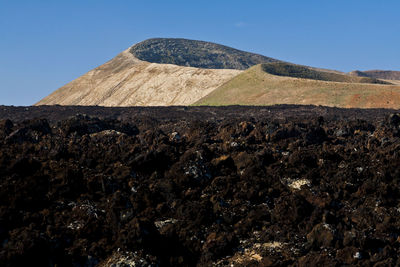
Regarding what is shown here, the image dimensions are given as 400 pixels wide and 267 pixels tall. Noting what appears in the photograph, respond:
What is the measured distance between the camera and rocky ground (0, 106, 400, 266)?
21141mm

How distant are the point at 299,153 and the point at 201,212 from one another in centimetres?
1109

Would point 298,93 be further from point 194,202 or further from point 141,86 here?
point 194,202

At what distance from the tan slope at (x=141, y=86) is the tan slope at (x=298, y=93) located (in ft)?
34.8

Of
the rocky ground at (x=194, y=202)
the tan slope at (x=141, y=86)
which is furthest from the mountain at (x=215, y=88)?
the rocky ground at (x=194, y=202)

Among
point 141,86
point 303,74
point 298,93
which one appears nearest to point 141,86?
point 141,86

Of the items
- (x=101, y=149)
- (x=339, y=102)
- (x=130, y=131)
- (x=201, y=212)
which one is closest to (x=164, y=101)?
(x=339, y=102)

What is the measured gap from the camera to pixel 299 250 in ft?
70.8

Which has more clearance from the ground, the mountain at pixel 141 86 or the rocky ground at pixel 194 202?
the mountain at pixel 141 86

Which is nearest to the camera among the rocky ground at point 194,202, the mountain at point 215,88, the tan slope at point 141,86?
the rocky ground at point 194,202

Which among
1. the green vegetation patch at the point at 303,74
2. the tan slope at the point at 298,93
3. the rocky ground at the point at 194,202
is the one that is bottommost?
the rocky ground at the point at 194,202

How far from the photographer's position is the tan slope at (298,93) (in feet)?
328

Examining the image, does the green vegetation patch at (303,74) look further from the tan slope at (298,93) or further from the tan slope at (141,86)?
the tan slope at (298,93)

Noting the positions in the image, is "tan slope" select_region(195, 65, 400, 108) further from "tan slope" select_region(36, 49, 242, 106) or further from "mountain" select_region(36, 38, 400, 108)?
"tan slope" select_region(36, 49, 242, 106)

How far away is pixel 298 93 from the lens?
113 metres
